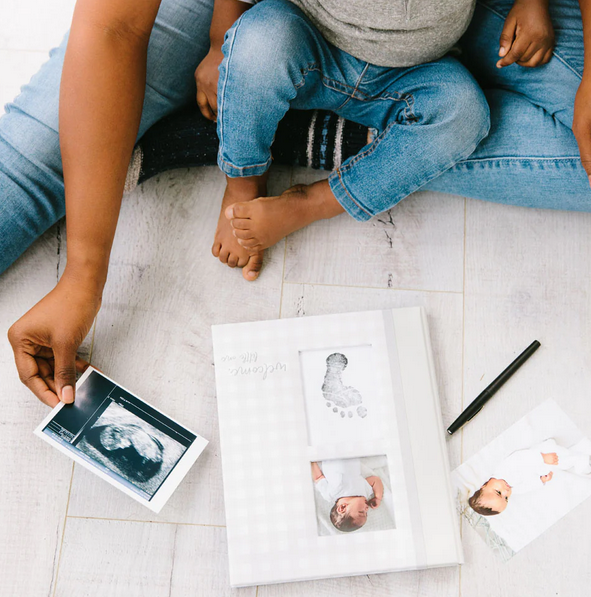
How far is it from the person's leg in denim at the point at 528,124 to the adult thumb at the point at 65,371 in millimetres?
553

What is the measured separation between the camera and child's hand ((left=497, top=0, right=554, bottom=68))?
2.29ft

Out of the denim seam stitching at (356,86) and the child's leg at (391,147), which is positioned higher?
the denim seam stitching at (356,86)

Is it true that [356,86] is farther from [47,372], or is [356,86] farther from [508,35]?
[47,372]

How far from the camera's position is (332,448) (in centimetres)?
74

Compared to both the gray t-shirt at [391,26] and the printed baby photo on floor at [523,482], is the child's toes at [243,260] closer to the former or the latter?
the gray t-shirt at [391,26]

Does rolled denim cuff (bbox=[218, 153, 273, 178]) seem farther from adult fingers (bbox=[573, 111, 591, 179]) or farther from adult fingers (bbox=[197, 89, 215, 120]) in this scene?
adult fingers (bbox=[573, 111, 591, 179])

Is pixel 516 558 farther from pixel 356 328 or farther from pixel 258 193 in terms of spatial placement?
pixel 258 193

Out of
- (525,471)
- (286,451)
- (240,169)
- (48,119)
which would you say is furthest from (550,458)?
(48,119)

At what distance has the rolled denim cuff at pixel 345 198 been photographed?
753 mm

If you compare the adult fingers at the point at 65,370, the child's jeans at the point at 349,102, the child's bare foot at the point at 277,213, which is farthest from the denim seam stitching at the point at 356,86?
the adult fingers at the point at 65,370

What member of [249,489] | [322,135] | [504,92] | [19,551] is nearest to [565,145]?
[504,92]

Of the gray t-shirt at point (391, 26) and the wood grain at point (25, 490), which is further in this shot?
the wood grain at point (25, 490)

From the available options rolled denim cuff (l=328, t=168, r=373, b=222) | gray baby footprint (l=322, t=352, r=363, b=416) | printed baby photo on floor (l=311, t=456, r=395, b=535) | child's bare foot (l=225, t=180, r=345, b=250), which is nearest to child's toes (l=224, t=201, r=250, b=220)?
child's bare foot (l=225, t=180, r=345, b=250)

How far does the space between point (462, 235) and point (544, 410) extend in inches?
10.8
